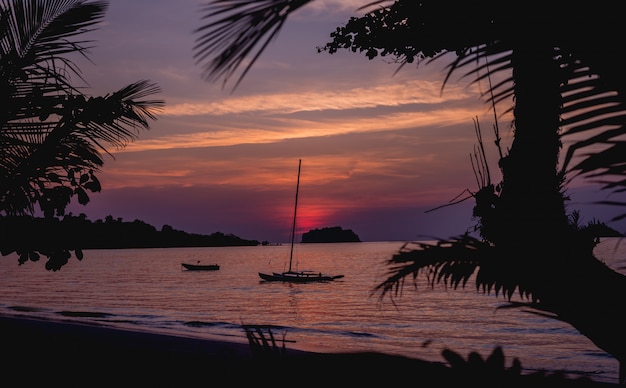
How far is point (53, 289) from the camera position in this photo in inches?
2707

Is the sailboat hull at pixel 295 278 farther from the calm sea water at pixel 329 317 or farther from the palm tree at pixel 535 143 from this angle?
the palm tree at pixel 535 143

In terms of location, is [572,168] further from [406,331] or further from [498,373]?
[406,331]

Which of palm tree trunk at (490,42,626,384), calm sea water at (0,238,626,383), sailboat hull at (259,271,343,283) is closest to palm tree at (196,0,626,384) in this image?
palm tree trunk at (490,42,626,384)

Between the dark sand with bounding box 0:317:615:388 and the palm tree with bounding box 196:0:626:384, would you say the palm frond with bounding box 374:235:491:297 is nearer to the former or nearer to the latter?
the palm tree with bounding box 196:0:626:384

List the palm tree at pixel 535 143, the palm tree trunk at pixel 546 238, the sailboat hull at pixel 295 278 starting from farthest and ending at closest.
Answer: the sailboat hull at pixel 295 278, the palm tree trunk at pixel 546 238, the palm tree at pixel 535 143

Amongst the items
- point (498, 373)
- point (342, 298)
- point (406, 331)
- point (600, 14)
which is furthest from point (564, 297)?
point (342, 298)

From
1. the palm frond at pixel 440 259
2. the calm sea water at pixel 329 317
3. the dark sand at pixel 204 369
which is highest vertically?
the palm frond at pixel 440 259

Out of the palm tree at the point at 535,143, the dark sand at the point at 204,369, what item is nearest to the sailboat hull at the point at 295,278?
the dark sand at the point at 204,369

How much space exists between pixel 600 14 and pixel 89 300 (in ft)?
196

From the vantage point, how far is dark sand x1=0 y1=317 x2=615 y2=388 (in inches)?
59.2

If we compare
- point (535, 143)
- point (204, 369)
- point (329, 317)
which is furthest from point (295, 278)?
→ point (535, 143)

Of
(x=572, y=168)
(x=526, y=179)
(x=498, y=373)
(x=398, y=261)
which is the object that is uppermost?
(x=526, y=179)

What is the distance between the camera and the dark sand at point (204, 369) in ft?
4.94

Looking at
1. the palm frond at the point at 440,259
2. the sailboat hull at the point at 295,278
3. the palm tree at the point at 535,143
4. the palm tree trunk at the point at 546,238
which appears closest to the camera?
the palm tree at the point at 535,143
